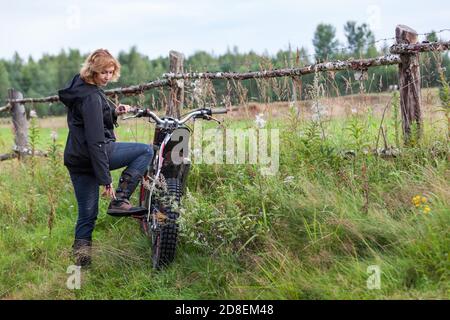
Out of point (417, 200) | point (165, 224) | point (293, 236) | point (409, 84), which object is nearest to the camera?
point (417, 200)

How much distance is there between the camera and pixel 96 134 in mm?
4793

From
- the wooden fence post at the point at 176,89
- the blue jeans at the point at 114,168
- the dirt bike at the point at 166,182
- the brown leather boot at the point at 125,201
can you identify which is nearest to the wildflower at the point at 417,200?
the dirt bike at the point at 166,182

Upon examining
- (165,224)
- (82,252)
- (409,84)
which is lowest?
(82,252)

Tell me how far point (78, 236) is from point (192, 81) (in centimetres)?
260

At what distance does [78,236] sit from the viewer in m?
5.31

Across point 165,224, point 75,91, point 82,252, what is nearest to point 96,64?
point 75,91

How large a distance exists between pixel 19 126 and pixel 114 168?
5074 millimetres

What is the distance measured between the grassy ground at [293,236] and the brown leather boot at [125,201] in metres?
0.45

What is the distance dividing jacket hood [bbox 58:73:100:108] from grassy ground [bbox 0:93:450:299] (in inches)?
49.2

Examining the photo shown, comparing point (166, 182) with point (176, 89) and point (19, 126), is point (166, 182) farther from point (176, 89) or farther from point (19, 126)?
point (19, 126)

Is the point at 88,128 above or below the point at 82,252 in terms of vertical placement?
above

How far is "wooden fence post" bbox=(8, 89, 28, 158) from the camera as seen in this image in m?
9.38

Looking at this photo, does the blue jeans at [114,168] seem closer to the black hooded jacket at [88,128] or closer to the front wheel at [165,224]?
the black hooded jacket at [88,128]
